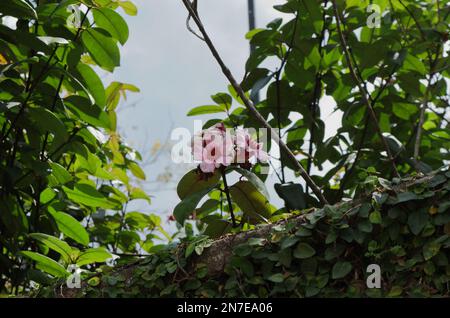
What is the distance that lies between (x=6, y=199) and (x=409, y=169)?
159 cm

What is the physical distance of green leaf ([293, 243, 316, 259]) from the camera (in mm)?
1581

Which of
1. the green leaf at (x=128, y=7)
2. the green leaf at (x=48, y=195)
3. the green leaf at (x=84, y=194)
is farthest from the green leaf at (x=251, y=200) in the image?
the green leaf at (x=128, y=7)

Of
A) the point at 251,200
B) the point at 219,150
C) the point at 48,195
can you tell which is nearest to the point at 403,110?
the point at 251,200

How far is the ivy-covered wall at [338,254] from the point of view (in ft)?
4.92

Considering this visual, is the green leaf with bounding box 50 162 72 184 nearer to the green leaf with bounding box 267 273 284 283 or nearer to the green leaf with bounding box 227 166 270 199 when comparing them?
the green leaf with bounding box 227 166 270 199

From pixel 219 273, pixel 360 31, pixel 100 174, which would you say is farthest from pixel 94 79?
pixel 360 31

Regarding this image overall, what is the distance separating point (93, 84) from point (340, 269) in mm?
1111

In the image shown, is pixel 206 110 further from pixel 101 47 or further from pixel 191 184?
pixel 191 184

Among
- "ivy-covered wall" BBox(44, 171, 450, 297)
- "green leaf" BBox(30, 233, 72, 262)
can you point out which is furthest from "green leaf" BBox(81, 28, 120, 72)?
"ivy-covered wall" BBox(44, 171, 450, 297)

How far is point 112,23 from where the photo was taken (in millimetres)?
2186

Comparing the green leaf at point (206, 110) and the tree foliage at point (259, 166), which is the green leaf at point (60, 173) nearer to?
the tree foliage at point (259, 166)

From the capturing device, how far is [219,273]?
5.64 feet

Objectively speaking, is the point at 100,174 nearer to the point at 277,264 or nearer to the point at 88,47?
the point at 88,47

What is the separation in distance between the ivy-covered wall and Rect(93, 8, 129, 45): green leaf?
0.80m
